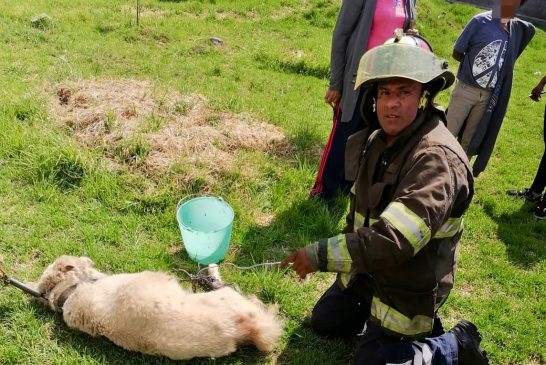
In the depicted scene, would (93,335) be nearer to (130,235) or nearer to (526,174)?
(130,235)

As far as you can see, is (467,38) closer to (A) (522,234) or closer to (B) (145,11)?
(A) (522,234)

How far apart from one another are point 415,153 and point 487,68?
281cm

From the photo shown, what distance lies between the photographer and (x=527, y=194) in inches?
198

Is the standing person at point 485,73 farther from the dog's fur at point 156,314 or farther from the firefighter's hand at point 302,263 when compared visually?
the firefighter's hand at point 302,263

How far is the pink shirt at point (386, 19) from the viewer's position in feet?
11.5

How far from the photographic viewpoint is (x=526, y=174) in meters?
5.77

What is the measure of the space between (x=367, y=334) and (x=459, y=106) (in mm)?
2871

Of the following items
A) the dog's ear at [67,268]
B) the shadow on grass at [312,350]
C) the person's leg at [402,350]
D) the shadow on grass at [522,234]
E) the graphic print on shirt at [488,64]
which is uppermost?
the graphic print on shirt at [488,64]

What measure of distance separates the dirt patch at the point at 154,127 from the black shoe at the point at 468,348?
8.10 ft

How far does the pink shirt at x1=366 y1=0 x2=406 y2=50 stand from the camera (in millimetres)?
3502

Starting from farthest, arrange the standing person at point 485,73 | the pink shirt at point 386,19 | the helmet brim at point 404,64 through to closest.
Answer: the standing person at point 485,73 → the pink shirt at point 386,19 → the helmet brim at point 404,64

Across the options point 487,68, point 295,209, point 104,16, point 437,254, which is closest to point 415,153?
point 437,254

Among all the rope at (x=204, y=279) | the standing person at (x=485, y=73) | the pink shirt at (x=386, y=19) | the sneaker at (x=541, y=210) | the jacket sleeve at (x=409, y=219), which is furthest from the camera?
the sneaker at (x=541, y=210)

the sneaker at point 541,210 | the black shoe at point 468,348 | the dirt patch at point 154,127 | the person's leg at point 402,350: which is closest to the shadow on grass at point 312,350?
the person's leg at point 402,350
